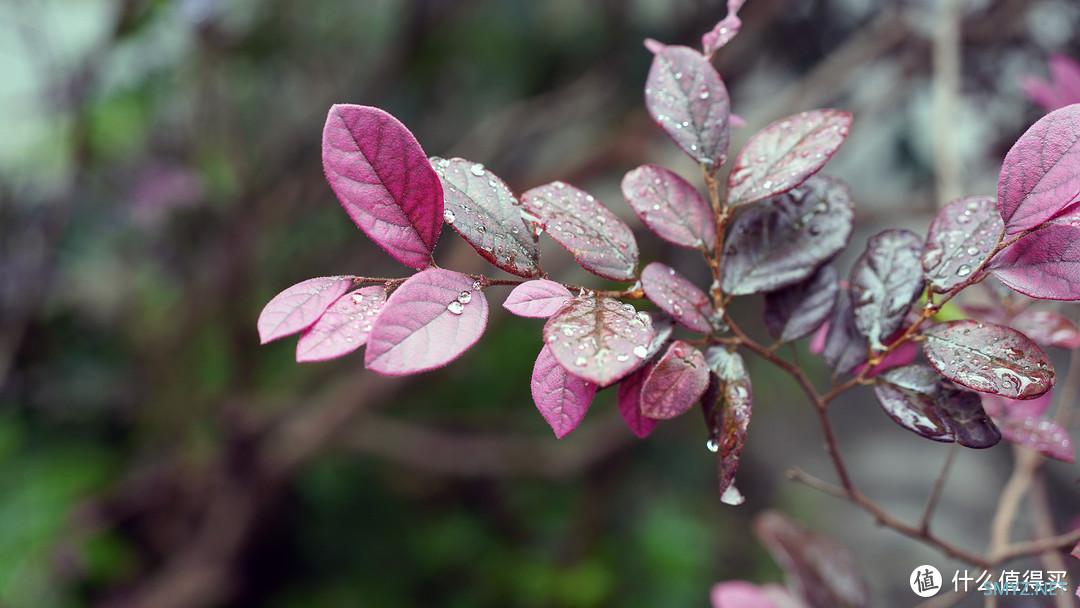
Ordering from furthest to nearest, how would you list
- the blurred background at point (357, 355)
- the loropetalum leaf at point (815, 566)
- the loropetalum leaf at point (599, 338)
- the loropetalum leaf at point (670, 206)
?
the blurred background at point (357, 355), the loropetalum leaf at point (815, 566), the loropetalum leaf at point (670, 206), the loropetalum leaf at point (599, 338)

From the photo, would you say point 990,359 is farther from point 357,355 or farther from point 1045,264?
point 357,355

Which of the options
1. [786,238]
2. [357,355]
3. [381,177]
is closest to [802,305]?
[786,238]

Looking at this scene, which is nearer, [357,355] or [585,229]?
[585,229]

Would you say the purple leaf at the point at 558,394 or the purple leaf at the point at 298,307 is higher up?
the purple leaf at the point at 298,307

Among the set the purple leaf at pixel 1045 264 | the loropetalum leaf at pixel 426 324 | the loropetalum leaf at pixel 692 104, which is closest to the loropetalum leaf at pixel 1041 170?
the purple leaf at pixel 1045 264

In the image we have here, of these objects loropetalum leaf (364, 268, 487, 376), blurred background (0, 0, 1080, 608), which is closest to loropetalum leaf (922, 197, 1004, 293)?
loropetalum leaf (364, 268, 487, 376)

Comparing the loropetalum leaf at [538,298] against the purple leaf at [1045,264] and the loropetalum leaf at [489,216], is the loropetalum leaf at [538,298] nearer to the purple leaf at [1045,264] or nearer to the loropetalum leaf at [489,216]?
the loropetalum leaf at [489,216]

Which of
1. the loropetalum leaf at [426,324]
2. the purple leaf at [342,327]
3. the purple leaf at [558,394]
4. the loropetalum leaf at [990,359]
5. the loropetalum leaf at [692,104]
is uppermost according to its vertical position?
the loropetalum leaf at [692,104]

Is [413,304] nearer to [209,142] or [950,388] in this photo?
[950,388]
